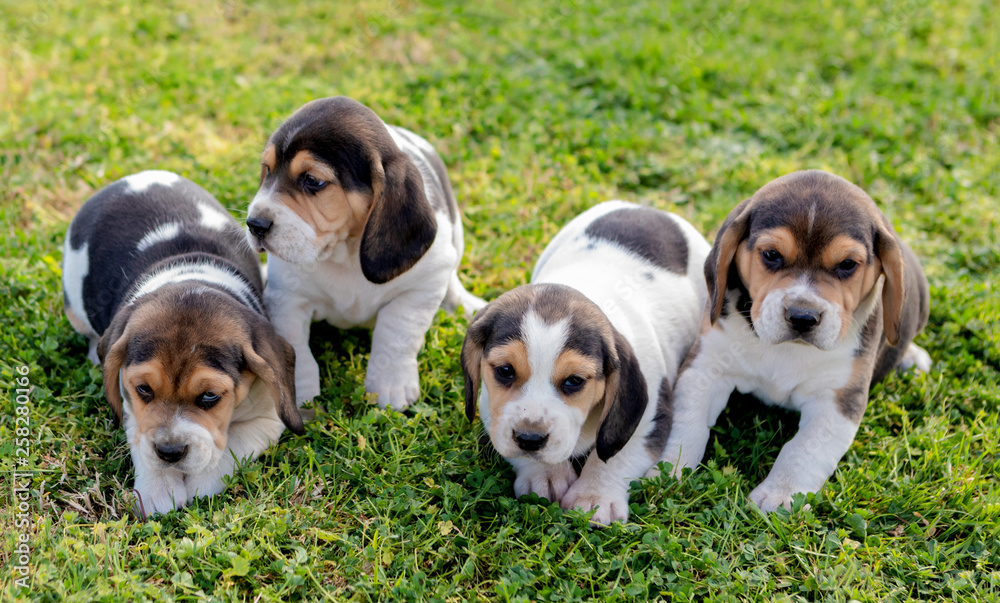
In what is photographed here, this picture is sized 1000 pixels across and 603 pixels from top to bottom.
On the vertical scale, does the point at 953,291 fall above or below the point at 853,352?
below

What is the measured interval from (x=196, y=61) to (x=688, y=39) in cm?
660

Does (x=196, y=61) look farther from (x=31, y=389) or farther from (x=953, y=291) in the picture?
(x=953, y=291)

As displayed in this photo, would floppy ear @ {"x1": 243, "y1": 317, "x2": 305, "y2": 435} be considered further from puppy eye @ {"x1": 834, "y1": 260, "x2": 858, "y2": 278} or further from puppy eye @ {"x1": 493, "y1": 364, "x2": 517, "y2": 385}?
puppy eye @ {"x1": 834, "y1": 260, "x2": 858, "y2": 278}

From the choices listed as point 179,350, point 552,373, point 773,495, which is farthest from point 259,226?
point 773,495

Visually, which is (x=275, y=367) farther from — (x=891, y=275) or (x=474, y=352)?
(x=891, y=275)

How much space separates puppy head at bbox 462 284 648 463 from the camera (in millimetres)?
4809

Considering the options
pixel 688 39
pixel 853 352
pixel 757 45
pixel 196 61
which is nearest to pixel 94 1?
pixel 196 61

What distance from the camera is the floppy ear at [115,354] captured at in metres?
5.03

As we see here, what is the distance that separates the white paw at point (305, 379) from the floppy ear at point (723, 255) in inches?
110

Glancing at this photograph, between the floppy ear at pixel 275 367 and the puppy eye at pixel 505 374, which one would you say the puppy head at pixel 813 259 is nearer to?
the puppy eye at pixel 505 374

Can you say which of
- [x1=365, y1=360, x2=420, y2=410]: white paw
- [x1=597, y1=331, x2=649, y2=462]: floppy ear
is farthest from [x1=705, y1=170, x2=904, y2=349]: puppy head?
[x1=365, y1=360, x2=420, y2=410]: white paw

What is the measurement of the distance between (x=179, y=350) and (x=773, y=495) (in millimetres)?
3693

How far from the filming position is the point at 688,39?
459 inches

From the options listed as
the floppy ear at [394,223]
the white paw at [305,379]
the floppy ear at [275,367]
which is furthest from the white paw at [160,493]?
the floppy ear at [394,223]
